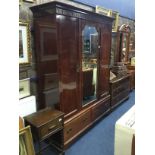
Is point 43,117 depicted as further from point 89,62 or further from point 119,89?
point 119,89

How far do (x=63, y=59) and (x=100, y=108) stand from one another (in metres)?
1.40

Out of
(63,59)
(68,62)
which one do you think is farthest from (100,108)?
(63,59)

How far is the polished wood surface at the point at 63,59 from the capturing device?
1998 millimetres

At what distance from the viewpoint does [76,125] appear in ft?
8.05

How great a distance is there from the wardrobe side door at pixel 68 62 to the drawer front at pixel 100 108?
1.94 ft

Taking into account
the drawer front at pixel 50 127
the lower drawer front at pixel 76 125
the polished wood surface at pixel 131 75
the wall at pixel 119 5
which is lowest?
the lower drawer front at pixel 76 125

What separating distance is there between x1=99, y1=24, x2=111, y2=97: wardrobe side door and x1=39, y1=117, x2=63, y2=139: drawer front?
48.6 inches

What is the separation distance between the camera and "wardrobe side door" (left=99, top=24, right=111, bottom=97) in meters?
2.89

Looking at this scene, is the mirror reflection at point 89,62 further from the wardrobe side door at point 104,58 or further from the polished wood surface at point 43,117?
the polished wood surface at point 43,117

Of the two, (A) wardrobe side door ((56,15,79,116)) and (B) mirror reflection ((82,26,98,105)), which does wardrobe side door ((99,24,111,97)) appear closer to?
(B) mirror reflection ((82,26,98,105))

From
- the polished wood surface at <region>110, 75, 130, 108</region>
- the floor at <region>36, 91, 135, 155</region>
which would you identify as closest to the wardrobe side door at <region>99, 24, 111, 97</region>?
the polished wood surface at <region>110, 75, 130, 108</region>

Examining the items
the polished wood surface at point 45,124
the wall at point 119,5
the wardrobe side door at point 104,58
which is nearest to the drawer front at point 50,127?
the polished wood surface at point 45,124

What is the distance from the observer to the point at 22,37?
6.93 feet

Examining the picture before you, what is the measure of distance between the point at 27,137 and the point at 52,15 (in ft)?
4.50
